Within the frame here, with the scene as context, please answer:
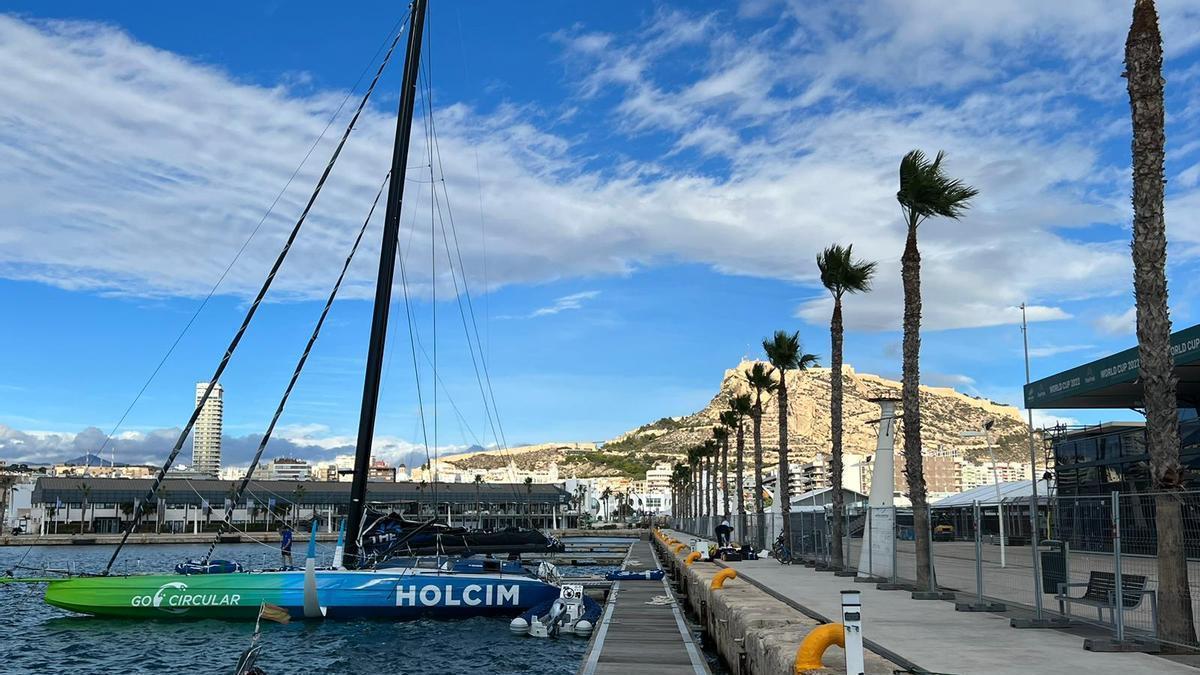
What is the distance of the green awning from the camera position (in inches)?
1185

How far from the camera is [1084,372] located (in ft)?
127

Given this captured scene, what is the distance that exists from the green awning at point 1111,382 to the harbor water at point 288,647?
22.1 metres

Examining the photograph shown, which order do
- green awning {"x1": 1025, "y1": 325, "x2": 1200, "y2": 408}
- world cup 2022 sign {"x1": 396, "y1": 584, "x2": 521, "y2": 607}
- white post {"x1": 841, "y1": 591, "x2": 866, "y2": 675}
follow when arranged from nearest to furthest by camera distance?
white post {"x1": 841, "y1": 591, "x2": 866, "y2": 675} < world cup 2022 sign {"x1": 396, "y1": 584, "x2": 521, "y2": 607} < green awning {"x1": 1025, "y1": 325, "x2": 1200, "y2": 408}

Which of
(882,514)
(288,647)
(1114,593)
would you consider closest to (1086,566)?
(1114,593)

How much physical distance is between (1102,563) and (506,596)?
1832 cm

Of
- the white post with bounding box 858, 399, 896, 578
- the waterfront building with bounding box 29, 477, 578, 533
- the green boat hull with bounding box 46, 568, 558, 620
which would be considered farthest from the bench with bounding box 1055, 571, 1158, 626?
the waterfront building with bounding box 29, 477, 578, 533

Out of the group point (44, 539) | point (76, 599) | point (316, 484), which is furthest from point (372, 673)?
point (316, 484)

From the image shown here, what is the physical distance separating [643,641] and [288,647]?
11.1m

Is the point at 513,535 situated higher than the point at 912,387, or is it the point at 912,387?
the point at 912,387

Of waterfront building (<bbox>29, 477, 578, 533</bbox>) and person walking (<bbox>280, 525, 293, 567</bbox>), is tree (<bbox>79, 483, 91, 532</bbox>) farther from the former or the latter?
person walking (<bbox>280, 525, 293, 567</bbox>)

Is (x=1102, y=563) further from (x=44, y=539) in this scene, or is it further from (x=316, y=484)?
(x=316, y=484)

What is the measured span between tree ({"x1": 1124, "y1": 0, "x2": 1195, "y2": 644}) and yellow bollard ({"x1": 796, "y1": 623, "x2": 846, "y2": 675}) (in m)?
5.05

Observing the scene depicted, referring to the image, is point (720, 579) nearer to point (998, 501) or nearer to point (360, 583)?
point (360, 583)

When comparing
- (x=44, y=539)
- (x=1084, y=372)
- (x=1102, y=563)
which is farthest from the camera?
(x=44, y=539)
